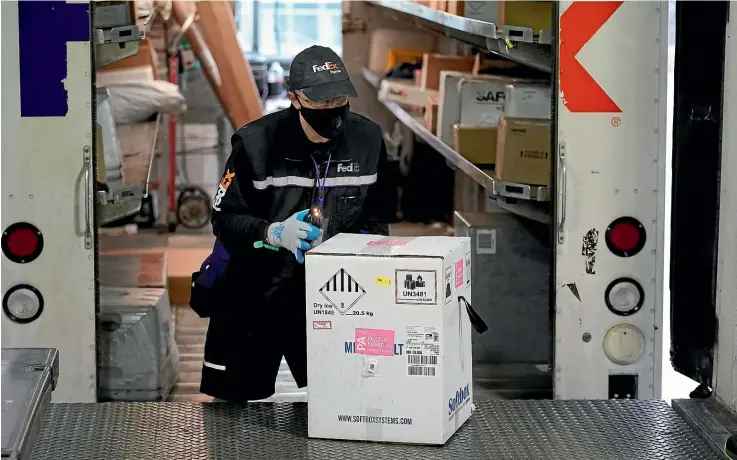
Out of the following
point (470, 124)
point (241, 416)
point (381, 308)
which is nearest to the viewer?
point (381, 308)

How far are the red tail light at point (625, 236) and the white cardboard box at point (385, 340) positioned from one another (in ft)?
3.14

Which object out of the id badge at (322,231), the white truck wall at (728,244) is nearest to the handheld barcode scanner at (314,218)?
the id badge at (322,231)

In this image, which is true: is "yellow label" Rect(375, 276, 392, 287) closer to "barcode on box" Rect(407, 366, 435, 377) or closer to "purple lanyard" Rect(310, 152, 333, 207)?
"barcode on box" Rect(407, 366, 435, 377)

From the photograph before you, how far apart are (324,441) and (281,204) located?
79 centimetres

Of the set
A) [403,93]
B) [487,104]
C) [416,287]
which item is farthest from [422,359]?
[403,93]

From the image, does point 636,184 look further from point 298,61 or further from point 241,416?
point 241,416

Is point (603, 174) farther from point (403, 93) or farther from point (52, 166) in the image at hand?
point (403, 93)

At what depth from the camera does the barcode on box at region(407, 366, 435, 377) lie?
93.3 inches

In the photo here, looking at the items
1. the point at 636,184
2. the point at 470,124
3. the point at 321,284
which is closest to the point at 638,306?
the point at 636,184

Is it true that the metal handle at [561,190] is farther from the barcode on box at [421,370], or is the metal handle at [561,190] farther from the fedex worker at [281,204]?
→ the barcode on box at [421,370]

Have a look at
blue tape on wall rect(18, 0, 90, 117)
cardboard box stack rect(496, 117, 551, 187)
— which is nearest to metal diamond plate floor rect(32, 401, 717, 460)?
blue tape on wall rect(18, 0, 90, 117)

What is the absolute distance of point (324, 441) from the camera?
8.13 ft

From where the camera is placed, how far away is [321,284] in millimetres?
2408

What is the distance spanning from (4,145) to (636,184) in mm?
1895
